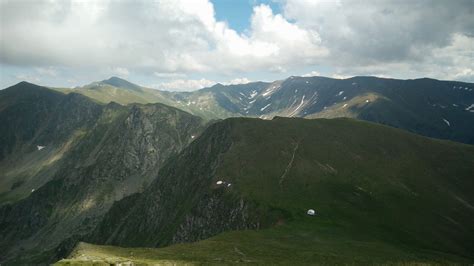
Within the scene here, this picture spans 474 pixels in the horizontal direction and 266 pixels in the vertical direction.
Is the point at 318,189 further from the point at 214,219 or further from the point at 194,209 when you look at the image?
the point at 194,209

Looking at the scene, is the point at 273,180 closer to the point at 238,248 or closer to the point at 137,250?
the point at 238,248

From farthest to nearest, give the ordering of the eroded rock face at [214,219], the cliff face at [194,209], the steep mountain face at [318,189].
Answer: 1. the cliff face at [194,209]
2. the eroded rock face at [214,219]
3. the steep mountain face at [318,189]

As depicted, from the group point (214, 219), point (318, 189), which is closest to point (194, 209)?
point (214, 219)

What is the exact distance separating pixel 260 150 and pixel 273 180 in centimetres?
2430

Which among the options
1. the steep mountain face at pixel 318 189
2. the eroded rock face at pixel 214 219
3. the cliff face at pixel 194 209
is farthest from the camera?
the cliff face at pixel 194 209

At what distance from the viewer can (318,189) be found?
13712 centimetres

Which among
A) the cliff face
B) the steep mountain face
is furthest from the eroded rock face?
the steep mountain face

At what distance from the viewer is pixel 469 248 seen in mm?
113500

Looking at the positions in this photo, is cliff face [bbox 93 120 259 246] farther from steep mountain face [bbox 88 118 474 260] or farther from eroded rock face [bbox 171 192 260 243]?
steep mountain face [bbox 88 118 474 260]

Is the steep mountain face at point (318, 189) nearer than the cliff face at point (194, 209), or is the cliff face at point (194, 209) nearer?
the steep mountain face at point (318, 189)

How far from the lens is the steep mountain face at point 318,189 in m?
117

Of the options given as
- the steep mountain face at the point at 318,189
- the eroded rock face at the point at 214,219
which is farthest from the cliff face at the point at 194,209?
the steep mountain face at the point at 318,189

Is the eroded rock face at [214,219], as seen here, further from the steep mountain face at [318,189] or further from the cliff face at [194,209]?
the steep mountain face at [318,189]

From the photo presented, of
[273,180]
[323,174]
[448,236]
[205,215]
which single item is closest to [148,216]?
[205,215]
